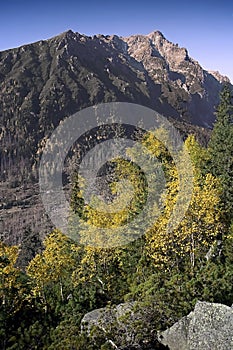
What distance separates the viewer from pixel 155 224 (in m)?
26.1

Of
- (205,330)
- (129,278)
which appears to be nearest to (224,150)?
(129,278)

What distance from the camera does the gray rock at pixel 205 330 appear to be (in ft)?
47.6

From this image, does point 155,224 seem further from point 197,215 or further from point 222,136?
point 222,136

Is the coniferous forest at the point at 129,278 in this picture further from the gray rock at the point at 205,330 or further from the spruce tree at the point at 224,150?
the spruce tree at the point at 224,150

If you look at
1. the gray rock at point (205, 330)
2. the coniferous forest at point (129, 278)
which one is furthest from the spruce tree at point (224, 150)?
the gray rock at point (205, 330)

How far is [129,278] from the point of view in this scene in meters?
25.8

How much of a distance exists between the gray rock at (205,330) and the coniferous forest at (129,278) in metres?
1.34

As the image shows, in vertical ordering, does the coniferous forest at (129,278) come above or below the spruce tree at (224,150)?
below

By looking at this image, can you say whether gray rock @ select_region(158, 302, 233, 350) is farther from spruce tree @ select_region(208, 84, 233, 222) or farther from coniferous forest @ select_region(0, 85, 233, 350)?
spruce tree @ select_region(208, 84, 233, 222)

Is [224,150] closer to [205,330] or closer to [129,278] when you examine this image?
[129,278]

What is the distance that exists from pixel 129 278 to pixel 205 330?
11.2 meters

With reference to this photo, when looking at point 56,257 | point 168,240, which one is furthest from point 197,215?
point 56,257

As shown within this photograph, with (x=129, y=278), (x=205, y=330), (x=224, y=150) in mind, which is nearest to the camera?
(x=205, y=330)

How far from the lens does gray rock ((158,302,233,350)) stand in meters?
14.5
